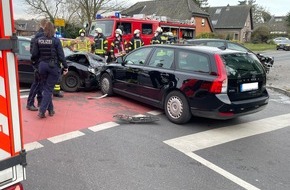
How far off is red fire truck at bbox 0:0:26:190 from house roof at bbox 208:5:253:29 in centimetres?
6025

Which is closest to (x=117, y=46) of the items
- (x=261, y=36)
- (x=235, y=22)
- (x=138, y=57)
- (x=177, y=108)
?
(x=138, y=57)

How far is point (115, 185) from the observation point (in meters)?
3.56

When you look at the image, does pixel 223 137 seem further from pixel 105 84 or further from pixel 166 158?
pixel 105 84

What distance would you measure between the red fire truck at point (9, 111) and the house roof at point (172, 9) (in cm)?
4082

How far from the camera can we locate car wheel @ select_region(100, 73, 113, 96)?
793 cm

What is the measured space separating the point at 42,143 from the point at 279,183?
3.37m

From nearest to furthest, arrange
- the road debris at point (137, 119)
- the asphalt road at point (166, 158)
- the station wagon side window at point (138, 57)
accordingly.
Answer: the asphalt road at point (166, 158), the road debris at point (137, 119), the station wagon side window at point (138, 57)

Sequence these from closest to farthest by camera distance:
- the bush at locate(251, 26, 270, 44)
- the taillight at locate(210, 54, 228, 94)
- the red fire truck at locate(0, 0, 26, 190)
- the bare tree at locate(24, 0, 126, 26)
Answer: the red fire truck at locate(0, 0, 26, 190)
the taillight at locate(210, 54, 228, 94)
the bare tree at locate(24, 0, 126, 26)
the bush at locate(251, 26, 270, 44)

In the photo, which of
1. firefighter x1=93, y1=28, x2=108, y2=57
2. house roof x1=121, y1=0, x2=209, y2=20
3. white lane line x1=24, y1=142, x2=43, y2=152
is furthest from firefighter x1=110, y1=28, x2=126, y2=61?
house roof x1=121, y1=0, x2=209, y2=20

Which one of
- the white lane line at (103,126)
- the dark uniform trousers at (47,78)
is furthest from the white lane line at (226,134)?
the dark uniform trousers at (47,78)

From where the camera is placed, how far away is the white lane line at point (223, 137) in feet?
13.6

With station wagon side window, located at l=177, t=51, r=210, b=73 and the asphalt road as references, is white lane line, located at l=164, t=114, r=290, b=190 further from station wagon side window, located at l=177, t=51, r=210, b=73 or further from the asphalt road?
station wagon side window, located at l=177, t=51, r=210, b=73

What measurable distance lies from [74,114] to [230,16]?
194 feet

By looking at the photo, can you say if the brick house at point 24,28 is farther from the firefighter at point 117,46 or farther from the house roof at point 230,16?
the house roof at point 230,16
